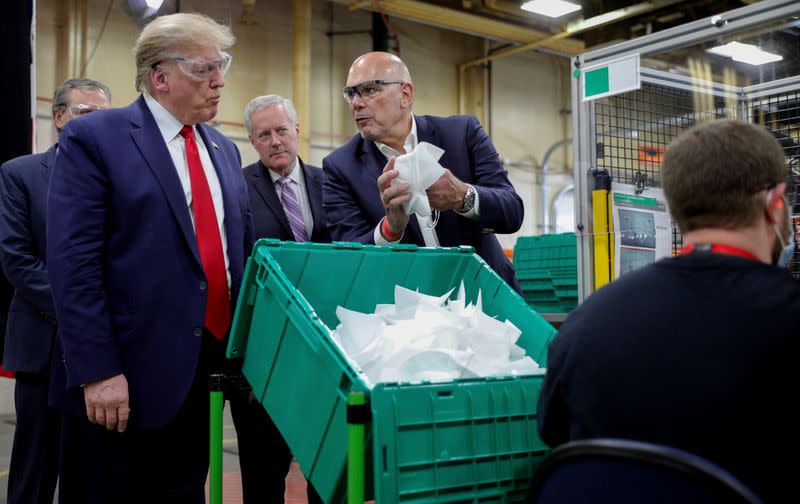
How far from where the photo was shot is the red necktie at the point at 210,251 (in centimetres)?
168

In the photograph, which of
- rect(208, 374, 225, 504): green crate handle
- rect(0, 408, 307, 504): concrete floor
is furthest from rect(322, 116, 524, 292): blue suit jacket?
rect(0, 408, 307, 504): concrete floor

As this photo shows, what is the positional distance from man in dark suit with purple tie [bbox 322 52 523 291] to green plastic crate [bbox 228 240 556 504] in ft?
1.37

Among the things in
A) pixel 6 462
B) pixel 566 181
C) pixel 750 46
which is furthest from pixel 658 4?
pixel 6 462

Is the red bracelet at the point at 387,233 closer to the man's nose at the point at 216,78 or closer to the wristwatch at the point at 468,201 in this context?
the wristwatch at the point at 468,201

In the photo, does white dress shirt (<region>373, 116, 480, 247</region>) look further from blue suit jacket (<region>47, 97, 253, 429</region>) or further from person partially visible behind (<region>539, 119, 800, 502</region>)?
person partially visible behind (<region>539, 119, 800, 502</region>)

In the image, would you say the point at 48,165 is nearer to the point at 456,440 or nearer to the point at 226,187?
the point at 226,187

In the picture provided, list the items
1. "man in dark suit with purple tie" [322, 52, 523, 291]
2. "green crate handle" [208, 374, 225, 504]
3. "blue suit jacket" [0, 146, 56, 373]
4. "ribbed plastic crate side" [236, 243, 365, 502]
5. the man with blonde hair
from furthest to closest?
"blue suit jacket" [0, 146, 56, 373]
"man in dark suit with purple tie" [322, 52, 523, 291]
the man with blonde hair
"green crate handle" [208, 374, 225, 504]
"ribbed plastic crate side" [236, 243, 365, 502]

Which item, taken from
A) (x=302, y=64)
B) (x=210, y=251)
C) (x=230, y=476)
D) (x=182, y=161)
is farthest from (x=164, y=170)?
(x=302, y=64)

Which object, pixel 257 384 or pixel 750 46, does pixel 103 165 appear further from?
pixel 750 46

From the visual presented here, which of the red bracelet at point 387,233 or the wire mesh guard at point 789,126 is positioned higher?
the wire mesh guard at point 789,126

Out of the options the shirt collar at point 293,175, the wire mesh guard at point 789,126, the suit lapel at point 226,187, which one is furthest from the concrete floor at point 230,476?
the wire mesh guard at point 789,126

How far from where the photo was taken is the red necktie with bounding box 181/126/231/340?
66.0 inches

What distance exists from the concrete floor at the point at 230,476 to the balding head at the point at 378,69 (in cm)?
162

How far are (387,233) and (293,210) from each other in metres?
0.82
